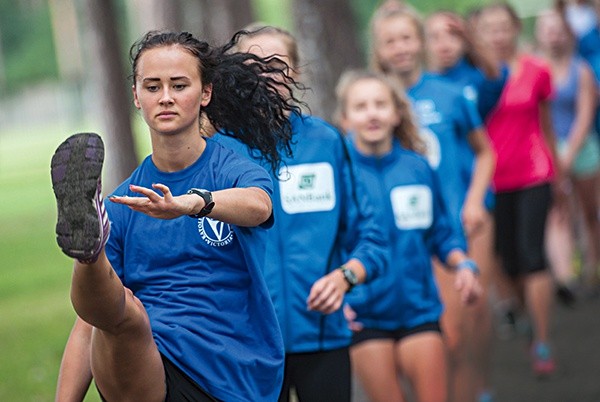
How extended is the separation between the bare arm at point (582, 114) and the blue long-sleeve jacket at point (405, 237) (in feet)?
16.8

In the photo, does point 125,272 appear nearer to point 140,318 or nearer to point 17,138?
point 140,318

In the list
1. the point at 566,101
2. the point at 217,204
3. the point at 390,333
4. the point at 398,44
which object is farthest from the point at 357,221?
the point at 566,101

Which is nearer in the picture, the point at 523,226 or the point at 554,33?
the point at 523,226

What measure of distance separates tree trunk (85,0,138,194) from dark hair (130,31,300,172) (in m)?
15.9

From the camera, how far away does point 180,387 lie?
4.35 meters

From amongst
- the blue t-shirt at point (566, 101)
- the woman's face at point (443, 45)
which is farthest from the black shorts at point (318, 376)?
the blue t-shirt at point (566, 101)

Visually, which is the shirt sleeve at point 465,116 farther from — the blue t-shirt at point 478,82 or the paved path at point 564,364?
the paved path at point 564,364

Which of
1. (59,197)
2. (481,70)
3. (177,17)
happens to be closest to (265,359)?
(59,197)

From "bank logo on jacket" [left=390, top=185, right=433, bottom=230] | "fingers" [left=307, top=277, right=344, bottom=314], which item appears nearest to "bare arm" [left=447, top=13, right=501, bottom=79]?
"bank logo on jacket" [left=390, top=185, right=433, bottom=230]

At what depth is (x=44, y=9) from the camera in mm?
91312

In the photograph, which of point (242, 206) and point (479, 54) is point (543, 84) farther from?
point (242, 206)

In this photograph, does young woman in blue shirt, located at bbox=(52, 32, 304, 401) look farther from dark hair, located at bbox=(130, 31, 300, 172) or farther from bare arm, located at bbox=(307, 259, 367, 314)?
bare arm, located at bbox=(307, 259, 367, 314)

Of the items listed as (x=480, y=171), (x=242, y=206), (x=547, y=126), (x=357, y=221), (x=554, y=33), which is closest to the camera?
(x=242, y=206)

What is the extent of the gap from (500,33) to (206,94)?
236 inches
